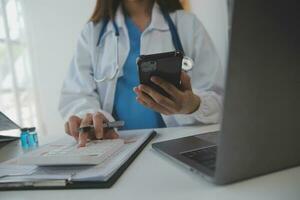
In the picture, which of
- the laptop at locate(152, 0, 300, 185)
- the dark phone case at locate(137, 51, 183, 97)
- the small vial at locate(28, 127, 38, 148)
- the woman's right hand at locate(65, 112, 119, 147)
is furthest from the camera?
the small vial at locate(28, 127, 38, 148)

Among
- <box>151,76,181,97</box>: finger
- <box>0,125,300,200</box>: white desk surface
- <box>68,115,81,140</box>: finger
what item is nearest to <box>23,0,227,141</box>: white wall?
<box>68,115,81,140</box>: finger

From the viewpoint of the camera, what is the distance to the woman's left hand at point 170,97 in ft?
1.95

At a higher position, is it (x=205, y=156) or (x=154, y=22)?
(x=154, y=22)

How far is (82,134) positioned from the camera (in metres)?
0.62

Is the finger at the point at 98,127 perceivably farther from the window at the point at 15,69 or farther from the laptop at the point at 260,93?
the window at the point at 15,69

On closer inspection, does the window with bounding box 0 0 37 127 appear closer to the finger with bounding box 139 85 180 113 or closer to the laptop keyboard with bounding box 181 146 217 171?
the finger with bounding box 139 85 180 113

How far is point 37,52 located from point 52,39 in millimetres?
197

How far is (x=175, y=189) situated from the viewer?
14.7 inches

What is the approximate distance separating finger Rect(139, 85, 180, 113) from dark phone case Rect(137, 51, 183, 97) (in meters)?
0.01

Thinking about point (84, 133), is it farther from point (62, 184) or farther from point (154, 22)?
point (154, 22)

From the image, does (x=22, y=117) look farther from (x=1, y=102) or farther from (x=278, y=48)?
(x=278, y=48)

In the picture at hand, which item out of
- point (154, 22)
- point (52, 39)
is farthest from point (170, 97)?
point (52, 39)

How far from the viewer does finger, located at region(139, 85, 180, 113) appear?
60cm

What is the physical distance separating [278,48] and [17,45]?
9.12 feet
